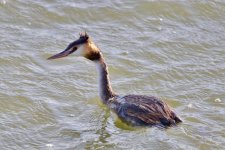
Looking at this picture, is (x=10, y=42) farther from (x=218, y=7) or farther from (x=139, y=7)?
(x=218, y=7)

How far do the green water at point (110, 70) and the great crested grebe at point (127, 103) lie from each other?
4.9 inches

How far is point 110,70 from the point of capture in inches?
416

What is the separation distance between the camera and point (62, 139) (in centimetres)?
867

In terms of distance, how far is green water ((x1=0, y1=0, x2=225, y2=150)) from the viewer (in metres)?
8.85

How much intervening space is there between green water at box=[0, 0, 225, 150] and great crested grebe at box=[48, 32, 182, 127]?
124 mm

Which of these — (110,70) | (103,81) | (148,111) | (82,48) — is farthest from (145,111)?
(110,70)

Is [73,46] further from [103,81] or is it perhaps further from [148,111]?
[148,111]

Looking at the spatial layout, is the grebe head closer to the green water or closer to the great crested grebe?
the great crested grebe

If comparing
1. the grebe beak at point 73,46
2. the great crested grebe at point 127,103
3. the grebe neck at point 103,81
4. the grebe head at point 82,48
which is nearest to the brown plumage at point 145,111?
the great crested grebe at point 127,103

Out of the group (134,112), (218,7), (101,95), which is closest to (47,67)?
(101,95)

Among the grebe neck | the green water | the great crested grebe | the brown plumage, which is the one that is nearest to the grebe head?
the great crested grebe

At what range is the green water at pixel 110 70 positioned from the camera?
29.0 ft

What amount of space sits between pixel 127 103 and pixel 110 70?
1264 mm

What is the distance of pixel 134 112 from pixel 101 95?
668 mm
